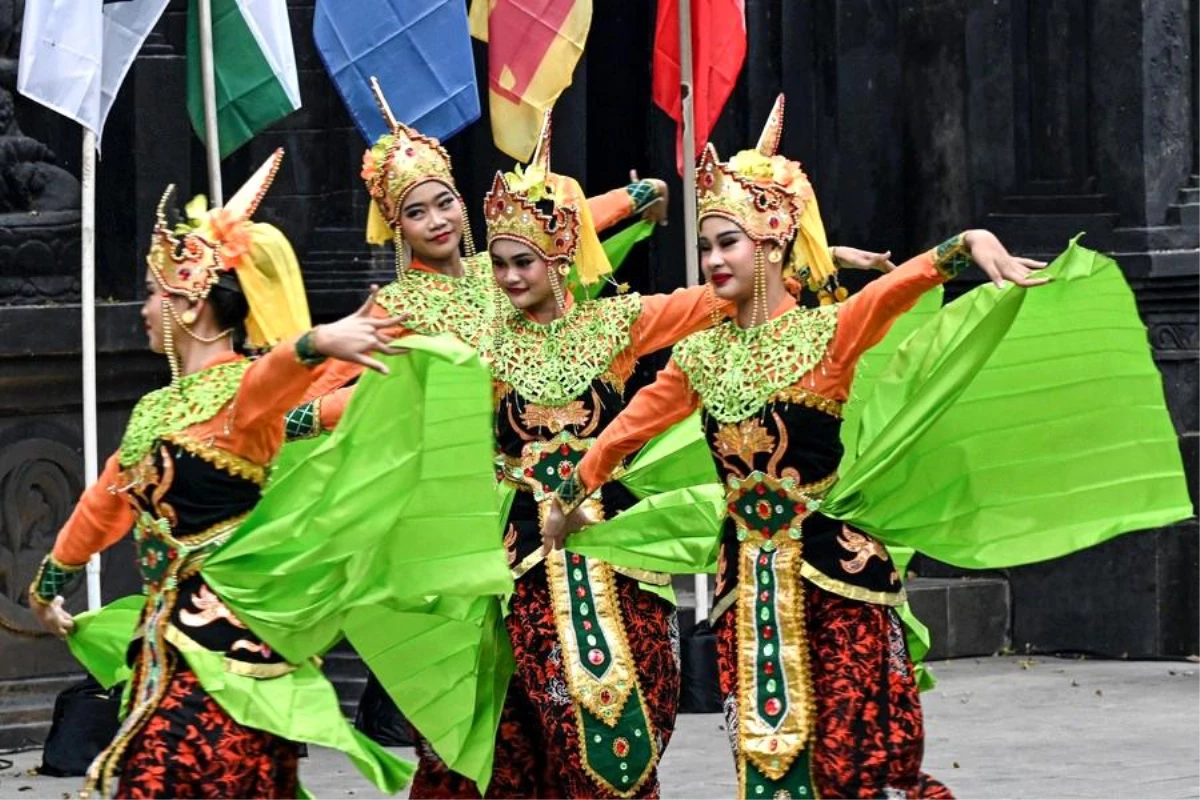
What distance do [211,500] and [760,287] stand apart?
1.50 meters

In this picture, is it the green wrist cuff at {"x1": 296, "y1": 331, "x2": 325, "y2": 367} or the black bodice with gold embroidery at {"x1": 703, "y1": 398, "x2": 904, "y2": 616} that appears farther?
the black bodice with gold embroidery at {"x1": 703, "y1": 398, "x2": 904, "y2": 616}

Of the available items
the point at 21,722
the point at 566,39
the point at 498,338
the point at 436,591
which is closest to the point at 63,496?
the point at 21,722

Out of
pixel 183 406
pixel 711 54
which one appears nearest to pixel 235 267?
pixel 183 406

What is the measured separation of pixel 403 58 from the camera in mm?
10594

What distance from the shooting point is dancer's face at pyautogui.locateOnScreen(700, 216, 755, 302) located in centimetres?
759

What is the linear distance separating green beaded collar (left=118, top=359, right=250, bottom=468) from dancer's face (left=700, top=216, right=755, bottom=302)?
1219 millimetres

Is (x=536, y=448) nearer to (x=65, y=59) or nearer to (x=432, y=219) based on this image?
(x=432, y=219)

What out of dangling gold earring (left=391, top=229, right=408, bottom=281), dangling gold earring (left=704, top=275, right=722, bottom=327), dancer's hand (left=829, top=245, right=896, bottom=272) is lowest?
dangling gold earring (left=704, top=275, right=722, bottom=327)

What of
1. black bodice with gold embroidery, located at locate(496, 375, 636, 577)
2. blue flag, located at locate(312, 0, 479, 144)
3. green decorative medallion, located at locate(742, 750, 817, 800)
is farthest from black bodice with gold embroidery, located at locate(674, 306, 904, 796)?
blue flag, located at locate(312, 0, 479, 144)

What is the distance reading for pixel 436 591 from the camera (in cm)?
720

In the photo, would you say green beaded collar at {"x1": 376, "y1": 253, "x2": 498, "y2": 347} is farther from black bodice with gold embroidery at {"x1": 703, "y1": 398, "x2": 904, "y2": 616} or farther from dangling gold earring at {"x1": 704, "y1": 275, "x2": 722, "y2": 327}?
black bodice with gold embroidery at {"x1": 703, "y1": 398, "x2": 904, "y2": 616}

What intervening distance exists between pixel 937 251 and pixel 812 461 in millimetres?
645

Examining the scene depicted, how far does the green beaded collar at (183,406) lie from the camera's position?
22.9 feet

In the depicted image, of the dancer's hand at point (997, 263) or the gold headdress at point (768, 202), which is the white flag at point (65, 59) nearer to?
the gold headdress at point (768, 202)
